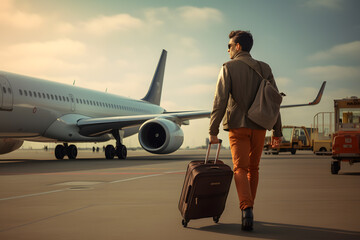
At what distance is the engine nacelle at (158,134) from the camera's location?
1731 cm

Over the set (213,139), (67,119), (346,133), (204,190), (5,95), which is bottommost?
(204,190)

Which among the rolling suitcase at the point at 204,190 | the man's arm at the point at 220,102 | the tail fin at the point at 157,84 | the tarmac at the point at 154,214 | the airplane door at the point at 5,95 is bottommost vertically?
the tarmac at the point at 154,214

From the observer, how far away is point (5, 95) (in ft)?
48.4

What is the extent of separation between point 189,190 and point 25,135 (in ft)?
44.6

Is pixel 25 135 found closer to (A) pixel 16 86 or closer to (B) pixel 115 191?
(A) pixel 16 86

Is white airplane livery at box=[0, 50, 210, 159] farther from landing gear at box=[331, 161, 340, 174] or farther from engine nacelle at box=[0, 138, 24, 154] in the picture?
landing gear at box=[331, 161, 340, 174]

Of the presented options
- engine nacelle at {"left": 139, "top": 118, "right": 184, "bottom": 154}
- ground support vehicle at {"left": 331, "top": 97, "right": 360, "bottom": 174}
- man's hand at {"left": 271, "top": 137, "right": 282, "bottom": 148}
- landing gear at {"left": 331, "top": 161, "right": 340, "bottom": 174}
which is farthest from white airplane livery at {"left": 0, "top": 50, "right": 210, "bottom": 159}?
man's hand at {"left": 271, "top": 137, "right": 282, "bottom": 148}

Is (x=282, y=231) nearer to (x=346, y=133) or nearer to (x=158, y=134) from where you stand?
(x=346, y=133)

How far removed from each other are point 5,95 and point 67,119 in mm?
3788

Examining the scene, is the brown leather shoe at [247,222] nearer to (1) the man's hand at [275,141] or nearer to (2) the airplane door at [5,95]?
(1) the man's hand at [275,141]

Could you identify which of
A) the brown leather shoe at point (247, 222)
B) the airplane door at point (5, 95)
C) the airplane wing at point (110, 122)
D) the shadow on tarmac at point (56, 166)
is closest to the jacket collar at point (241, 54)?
the brown leather shoe at point (247, 222)

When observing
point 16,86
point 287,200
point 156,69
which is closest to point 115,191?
point 287,200

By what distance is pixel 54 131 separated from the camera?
57.4ft

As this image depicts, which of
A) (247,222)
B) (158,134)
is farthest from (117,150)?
(247,222)
